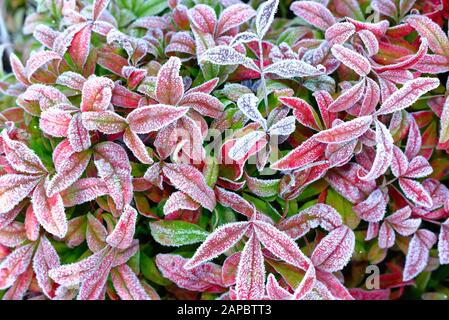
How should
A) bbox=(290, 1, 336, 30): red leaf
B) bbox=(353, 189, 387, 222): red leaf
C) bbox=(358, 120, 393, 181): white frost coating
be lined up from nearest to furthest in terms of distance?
bbox=(358, 120, 393, 181): white frost coating
bbox=(353, 189, 387, 222): red leaf
bbox=(290, 1, 336, 30): red leaf

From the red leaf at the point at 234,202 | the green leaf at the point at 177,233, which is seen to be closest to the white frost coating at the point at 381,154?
the red leaf at the point at 234,202

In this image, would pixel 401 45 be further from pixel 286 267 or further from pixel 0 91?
pixel 0 91

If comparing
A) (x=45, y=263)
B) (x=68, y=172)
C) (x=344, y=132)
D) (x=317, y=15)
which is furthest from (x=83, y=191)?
(x=317, y=15)

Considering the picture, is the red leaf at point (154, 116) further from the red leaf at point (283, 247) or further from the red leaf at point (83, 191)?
the red leaf at point (283, 247)

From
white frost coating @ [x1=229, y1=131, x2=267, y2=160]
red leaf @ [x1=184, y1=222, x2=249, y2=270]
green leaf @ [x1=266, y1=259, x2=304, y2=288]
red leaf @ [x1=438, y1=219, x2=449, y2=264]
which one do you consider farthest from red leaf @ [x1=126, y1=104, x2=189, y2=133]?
red leaf @ [x1=438, y1=219, x2=449, y2=264]

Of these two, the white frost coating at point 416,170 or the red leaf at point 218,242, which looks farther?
the white frost coating at point 416,170

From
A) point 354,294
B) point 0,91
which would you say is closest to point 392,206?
point 354,294

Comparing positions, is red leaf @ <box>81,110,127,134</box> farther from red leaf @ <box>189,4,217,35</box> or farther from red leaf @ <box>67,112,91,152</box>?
red leaf @ <box>189,4,217,35</box>
